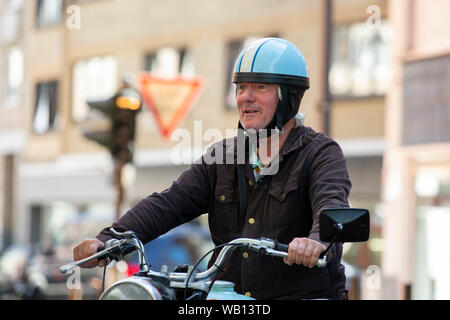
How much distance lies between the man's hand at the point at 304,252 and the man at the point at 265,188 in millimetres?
381

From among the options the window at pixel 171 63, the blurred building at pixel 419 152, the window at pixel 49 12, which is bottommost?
the blurred building at pixel 419 152

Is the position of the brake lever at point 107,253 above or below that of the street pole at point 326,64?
below

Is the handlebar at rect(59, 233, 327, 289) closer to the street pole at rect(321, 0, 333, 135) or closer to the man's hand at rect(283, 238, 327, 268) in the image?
the man's hand at rect(283, 238, 327, 268)

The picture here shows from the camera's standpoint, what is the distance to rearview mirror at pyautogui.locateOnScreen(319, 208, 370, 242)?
3154 mm

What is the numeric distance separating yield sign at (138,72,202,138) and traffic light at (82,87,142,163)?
98cm

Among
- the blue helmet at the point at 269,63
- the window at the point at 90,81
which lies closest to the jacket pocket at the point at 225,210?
the blue helmet at the point at 269,63

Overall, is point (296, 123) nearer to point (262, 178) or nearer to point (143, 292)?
point (262, 178)

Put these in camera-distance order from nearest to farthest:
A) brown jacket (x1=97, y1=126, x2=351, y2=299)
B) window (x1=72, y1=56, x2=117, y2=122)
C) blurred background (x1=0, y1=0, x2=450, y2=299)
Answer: brown jacket (x1=97, y1=126, x2=351, y2=299)
blurred background (x1=0, y1=0, x2=450, y2=299)
window (x1=72, y1=56, x2=117, y2=122)

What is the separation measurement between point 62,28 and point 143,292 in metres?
28.5

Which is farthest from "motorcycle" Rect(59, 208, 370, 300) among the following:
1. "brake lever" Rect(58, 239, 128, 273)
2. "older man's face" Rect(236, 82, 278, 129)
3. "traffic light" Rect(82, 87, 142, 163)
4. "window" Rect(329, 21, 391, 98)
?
"window" Rect(329, 21, 391, 98)

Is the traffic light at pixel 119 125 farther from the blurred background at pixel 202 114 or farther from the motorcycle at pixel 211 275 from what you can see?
the motorcycle at pixel 211 275

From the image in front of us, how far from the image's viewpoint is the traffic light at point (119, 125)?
39.6 ft

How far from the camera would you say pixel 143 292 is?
3033 millimetres
